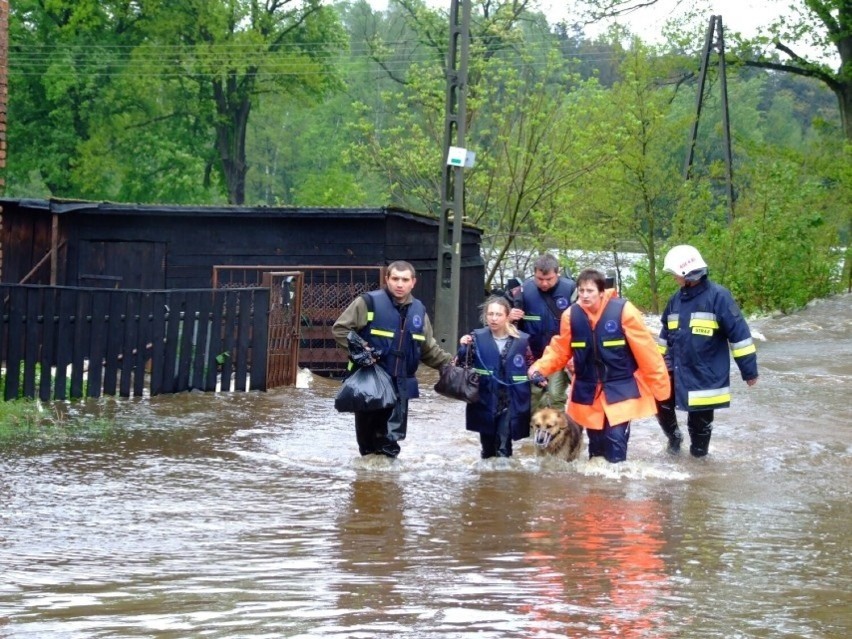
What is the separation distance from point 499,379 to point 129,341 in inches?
207

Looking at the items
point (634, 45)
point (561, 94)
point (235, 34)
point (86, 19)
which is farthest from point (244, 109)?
point (561, 94)

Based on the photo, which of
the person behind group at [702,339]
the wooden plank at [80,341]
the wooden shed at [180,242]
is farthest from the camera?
the wooden shed at [180,242]

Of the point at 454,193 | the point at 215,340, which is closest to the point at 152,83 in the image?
the point at 454,193

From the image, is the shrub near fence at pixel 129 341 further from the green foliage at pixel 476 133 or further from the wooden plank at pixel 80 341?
the green foliage at pixel 476 133

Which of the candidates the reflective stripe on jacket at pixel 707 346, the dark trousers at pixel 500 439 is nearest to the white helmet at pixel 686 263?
the reflective stripe on jacket at pixel 707 346

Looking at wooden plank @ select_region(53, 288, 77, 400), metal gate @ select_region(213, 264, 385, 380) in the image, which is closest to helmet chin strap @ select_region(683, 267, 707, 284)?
wooden plank @ select_region(53, 288, 77, 400)

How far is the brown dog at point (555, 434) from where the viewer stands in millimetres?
9883

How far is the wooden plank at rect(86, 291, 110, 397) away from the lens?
13477 mm

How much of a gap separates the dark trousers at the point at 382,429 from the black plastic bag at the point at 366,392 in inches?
8.4

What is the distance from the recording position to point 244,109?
53656 mm

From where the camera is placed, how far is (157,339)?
46.0ft

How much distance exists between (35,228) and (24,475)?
14189 mm

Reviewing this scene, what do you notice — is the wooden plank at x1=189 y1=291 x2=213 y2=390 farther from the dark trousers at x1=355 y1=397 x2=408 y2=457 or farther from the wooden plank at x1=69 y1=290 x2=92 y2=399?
the dark trousers at x1=355 y1=397 x2=408 y2=457

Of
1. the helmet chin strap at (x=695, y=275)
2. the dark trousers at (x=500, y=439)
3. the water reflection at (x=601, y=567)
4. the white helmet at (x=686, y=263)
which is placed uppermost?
the white helmet at (x=686, y=263)
